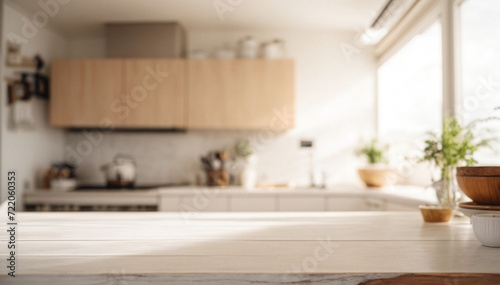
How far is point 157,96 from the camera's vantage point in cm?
390

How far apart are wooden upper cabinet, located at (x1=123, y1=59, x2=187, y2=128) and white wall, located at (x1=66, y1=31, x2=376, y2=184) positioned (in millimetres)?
448

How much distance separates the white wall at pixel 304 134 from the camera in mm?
4320

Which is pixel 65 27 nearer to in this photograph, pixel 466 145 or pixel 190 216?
pixel 190 216

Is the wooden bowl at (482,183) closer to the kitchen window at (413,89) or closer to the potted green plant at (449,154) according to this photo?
the potted green plant at (449,154)

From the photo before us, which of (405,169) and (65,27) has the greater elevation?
(65,27)

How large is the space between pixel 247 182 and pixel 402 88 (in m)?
1.78

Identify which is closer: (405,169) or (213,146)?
(405,169)

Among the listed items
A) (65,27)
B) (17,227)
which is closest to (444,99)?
(17,227)

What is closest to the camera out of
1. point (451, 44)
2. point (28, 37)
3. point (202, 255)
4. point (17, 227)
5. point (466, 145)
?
point (202, 255)

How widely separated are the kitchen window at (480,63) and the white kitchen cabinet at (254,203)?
1.66m

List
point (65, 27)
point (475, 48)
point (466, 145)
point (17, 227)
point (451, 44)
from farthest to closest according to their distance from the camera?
point (65, 27) < point (451, 44) < point (475, 48) < point (466, 145) < point (17, 227)

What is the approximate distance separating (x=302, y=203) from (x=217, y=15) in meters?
1.94

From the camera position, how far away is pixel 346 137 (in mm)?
4344

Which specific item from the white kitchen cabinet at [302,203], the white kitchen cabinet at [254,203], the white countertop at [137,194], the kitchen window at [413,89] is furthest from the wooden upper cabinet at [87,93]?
the kitchen window at [413,89]
